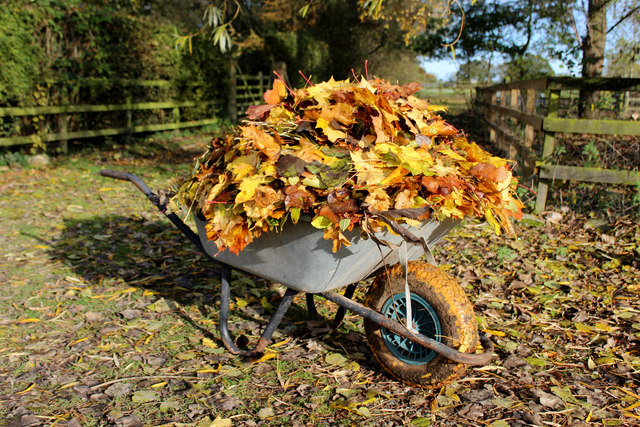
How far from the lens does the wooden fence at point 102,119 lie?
24.6 ft

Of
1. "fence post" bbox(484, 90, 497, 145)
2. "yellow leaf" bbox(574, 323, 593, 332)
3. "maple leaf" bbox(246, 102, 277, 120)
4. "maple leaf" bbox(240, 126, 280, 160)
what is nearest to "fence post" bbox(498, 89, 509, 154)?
"fence post" bbox(484, 90, 497, 145)

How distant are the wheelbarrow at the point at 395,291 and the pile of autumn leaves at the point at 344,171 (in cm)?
12

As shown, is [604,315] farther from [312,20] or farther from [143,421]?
[312,20]

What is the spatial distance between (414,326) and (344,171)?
0.73 metres

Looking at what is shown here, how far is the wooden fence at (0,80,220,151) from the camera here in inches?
295

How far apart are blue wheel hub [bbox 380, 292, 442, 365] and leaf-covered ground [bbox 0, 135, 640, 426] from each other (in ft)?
0.56

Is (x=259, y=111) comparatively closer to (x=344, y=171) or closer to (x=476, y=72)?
(x=344, y=171)

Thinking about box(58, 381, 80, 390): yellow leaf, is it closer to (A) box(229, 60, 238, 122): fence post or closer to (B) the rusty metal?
(B) the rusty metal

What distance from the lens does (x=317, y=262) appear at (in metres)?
2.14

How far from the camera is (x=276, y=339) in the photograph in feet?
9.27

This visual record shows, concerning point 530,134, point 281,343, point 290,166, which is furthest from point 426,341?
point 530,134

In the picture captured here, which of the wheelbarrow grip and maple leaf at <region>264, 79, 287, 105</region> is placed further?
the wheelbarrow grip

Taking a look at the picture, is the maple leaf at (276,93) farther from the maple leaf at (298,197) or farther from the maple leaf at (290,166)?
the maple leaf at (298,197)

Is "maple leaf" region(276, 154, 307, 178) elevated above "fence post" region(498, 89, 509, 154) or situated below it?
below
